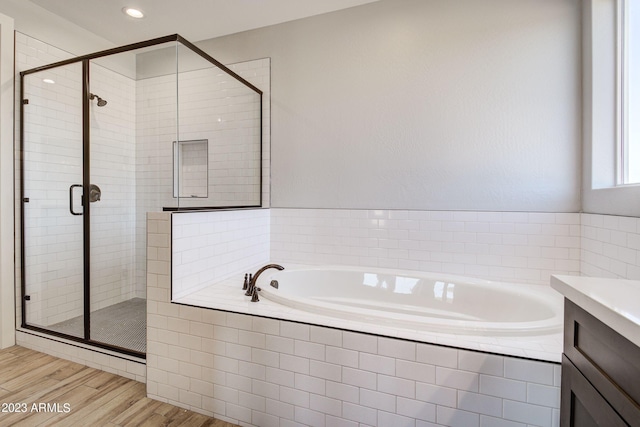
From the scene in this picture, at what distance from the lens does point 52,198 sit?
2.54 m

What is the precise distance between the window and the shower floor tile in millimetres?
3190

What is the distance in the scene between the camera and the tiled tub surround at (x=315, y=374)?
3.95 feet

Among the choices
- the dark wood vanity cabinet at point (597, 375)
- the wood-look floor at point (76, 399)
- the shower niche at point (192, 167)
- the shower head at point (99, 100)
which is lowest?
the wood-look floor at point (76, 399)

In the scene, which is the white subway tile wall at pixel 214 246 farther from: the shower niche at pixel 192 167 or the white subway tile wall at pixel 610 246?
the white subway tile wall at pixel 610 246

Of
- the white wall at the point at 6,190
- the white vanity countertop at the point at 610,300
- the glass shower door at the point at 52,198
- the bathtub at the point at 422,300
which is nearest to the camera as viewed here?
the white vanity countertop at the point at 610,300

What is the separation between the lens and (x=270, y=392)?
1.54 metres

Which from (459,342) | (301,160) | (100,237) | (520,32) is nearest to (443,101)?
(520,32)

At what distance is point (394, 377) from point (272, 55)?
278 cm

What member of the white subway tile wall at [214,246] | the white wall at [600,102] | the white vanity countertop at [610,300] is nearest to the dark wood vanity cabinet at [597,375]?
the white vanity countertop at [610,300]

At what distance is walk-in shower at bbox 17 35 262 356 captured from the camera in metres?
2.39

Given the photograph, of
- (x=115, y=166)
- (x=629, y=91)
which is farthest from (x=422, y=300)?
(x=115, y=166)

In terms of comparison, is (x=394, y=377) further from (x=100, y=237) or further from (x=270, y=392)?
(x=100, y=237)

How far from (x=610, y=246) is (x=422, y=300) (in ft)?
3.75

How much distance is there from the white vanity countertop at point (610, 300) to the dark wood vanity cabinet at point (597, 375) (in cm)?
3
